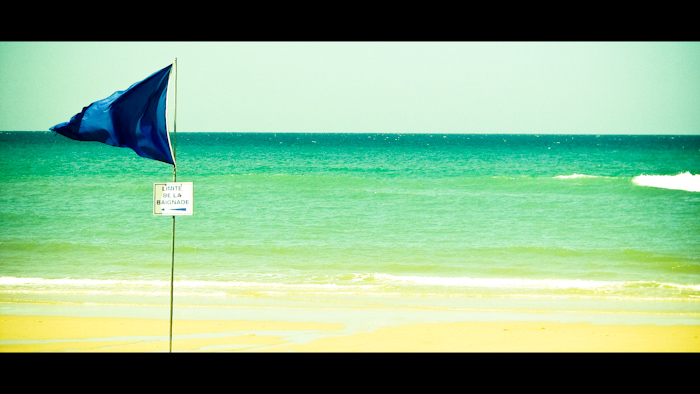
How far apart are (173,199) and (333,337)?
7.46 feet

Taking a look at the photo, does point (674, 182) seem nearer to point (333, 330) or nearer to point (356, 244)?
point (356, 244)

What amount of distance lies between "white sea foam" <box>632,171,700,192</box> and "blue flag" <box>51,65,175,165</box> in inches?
813

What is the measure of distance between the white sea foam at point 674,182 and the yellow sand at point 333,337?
56.8ft

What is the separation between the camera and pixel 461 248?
40.5ft

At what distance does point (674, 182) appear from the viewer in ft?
83.5

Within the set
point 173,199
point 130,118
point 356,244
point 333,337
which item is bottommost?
point 333,337

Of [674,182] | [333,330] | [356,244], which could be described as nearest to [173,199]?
[333,330]

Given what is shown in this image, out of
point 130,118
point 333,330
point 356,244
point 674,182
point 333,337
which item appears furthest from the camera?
point 674,182

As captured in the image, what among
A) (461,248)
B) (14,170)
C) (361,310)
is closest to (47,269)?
(361,310)

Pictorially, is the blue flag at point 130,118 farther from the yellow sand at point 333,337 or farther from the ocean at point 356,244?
the ocean at point 356,244

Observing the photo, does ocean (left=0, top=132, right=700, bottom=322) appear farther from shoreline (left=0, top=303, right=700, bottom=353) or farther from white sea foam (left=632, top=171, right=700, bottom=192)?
shoreline (left=0, top=303, right=700, bottom=353)

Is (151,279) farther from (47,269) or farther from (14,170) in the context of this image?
(14,170)

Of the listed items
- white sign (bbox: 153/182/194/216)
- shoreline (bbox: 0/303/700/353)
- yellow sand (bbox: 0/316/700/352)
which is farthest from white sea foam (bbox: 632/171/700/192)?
white sign (bbox: 153/182/194/216)

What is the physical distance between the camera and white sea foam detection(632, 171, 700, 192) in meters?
23.0
